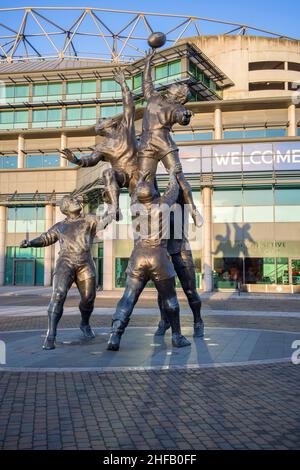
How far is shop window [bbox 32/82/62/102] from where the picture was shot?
39438 millimetres

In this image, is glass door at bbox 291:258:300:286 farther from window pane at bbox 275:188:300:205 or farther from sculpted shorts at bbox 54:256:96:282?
sculpted shorts at bbox 54:256:96:282

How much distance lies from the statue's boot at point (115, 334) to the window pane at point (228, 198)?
2212cm

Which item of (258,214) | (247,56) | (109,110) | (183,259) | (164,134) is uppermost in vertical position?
(247,56)

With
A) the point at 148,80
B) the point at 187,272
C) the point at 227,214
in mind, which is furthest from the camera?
the point at 227,214

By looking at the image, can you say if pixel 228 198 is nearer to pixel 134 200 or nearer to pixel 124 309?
pixel 134 200

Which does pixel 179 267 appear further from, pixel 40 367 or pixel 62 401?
pixel 62 401

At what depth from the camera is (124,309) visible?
6938 mm

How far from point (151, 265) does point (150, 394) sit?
2.41 metres

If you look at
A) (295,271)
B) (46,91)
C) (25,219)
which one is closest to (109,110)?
(46,91)

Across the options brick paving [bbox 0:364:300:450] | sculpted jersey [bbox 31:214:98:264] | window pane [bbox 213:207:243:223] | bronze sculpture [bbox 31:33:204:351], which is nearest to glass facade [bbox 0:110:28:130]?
window pane [bbox 213:207:243:223]

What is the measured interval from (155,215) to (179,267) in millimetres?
1553

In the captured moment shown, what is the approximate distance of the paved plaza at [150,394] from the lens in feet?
12.2

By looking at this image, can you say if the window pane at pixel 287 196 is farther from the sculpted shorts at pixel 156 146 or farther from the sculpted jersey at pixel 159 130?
the sculpted shorts at pixel 156 146

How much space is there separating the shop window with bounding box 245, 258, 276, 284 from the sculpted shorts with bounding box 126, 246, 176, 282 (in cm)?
2154
